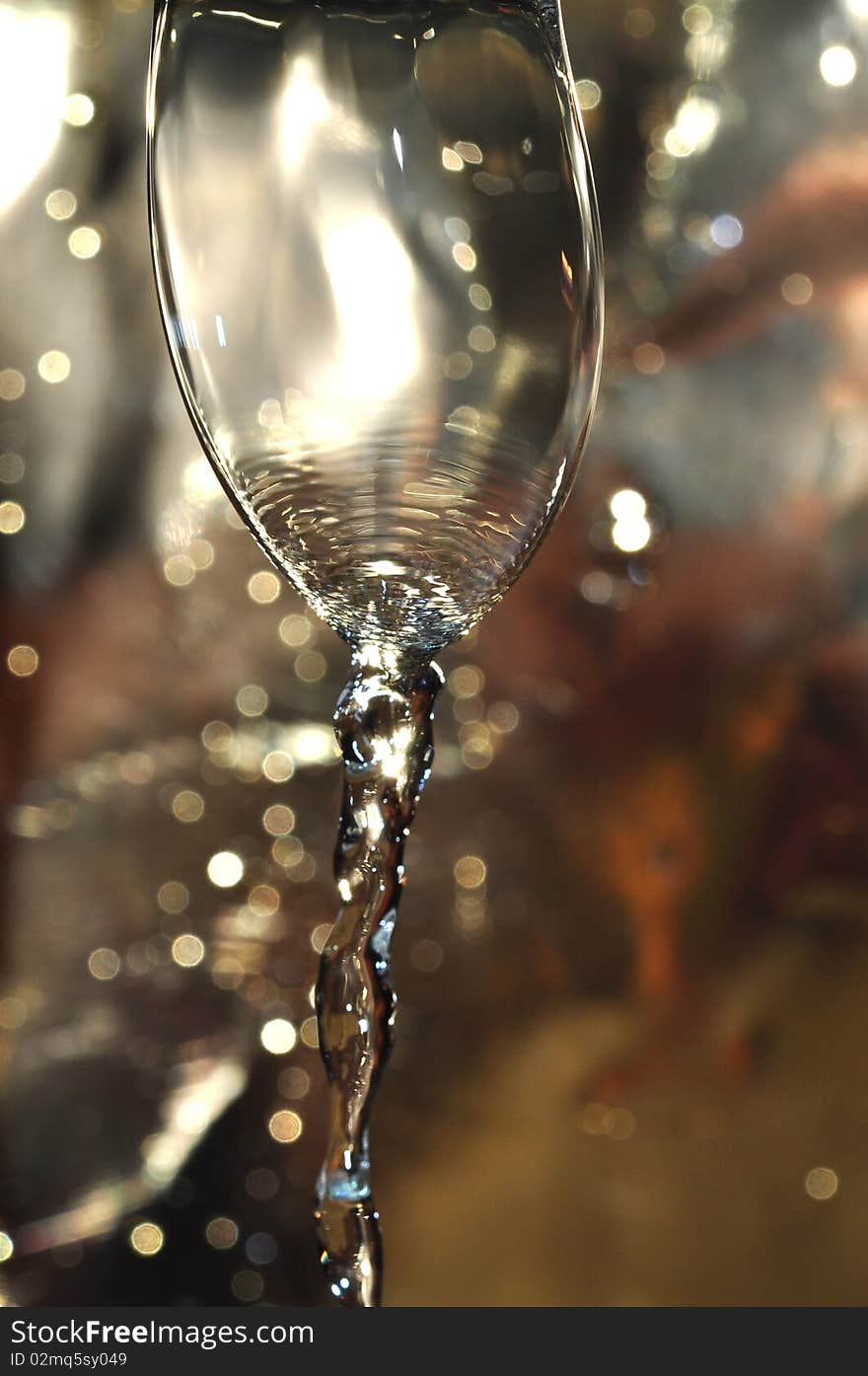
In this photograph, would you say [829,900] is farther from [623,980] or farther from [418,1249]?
[418,1249]

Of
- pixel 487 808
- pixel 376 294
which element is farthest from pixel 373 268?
pixel 487 808

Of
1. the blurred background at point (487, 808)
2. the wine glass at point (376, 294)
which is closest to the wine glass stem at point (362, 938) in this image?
the wine glass at point (376, 294)

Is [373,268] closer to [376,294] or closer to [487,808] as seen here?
[376,294]

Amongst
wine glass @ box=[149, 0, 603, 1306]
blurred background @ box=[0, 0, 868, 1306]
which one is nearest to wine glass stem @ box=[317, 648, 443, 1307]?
wine glass @ box=[149, 0, 603, 1306]

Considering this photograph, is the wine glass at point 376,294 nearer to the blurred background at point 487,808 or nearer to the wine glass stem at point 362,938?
the wine glass stem at point 362,938

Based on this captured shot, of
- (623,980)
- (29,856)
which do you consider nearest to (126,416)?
(29,856)

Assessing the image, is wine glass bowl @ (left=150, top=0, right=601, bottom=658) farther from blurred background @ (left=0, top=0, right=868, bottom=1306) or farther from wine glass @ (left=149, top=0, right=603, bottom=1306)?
blurred background @ (left=0, top=0, right=868, bottom=1306)

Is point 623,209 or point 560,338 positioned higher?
point 623,209
